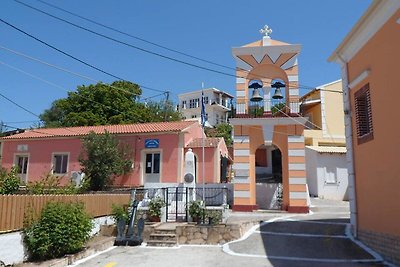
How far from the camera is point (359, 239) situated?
10.9 m

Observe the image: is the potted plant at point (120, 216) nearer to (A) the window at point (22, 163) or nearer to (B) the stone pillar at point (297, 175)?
(B) the stone pillar at point (297, 175)

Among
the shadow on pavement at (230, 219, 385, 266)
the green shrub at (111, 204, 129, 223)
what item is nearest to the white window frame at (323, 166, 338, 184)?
the shadow on pavement at (230, 219, 385, 266)

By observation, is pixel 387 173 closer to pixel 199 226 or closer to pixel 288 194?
pixel 199 226

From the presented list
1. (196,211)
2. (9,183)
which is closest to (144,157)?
(9,183)

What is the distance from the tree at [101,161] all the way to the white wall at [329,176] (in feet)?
40.4

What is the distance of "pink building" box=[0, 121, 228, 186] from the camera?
2433 cm

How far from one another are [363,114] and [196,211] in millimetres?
6605

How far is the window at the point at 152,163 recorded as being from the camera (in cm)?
2472

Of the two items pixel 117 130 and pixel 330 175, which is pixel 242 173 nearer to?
pixel 330 175

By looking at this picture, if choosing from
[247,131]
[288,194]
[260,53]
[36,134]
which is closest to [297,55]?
[260,53]

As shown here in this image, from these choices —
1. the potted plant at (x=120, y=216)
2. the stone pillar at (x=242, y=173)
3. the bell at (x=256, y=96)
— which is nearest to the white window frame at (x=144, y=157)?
the stone pillar at (x=242, y=173)

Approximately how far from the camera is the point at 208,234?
12445mm

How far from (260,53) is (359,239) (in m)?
10.6

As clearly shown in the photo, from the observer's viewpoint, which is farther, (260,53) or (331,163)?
(331,163)
